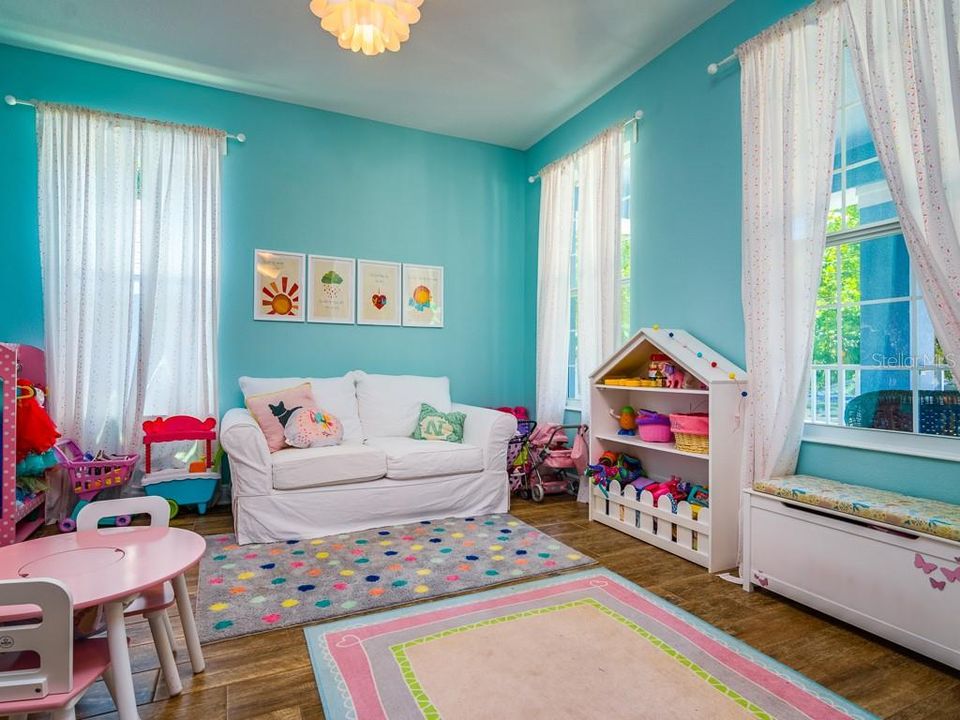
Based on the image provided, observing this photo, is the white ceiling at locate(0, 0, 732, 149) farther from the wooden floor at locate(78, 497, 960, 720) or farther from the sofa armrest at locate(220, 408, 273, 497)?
the wooden floor at locate(78, 497, 960, 720)

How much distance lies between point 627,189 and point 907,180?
1.85 metres

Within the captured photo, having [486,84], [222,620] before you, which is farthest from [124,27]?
[222,620]

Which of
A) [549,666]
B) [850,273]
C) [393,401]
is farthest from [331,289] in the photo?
[850,273]

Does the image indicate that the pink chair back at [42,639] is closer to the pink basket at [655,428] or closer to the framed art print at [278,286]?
the pink basket at [655,428]

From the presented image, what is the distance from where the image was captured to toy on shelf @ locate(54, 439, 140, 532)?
3.15 meters

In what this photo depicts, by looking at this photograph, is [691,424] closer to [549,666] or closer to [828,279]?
[828,279]

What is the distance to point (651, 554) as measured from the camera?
2805mm

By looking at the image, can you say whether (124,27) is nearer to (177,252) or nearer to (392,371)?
(177,252)

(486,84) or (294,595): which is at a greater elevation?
(486,84)

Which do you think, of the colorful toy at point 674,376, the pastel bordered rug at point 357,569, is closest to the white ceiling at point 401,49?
the colorful toy at point 674,376

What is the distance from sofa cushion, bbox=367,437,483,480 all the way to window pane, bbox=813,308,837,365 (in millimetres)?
1985

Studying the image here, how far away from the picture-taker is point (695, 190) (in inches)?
123

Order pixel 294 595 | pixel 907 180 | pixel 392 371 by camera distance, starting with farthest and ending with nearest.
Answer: pixel 392 371
pixel 294 595
pixel 907 180

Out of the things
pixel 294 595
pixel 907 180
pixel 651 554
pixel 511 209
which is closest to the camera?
pixel 907 180
